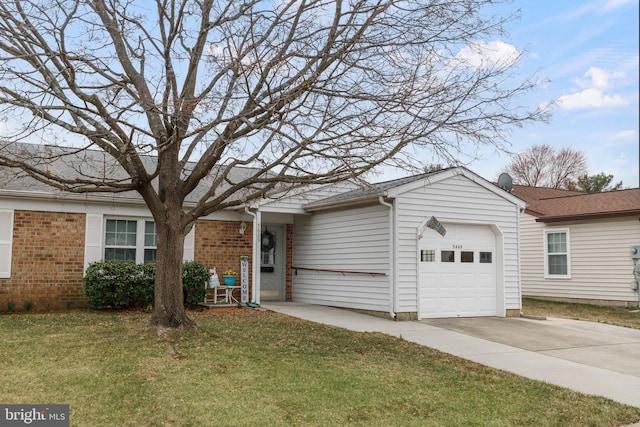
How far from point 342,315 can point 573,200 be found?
1133cm

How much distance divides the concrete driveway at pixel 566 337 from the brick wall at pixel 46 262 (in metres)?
8.24

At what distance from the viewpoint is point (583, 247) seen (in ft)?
58.2

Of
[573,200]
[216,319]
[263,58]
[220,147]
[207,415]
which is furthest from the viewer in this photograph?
[573,200]

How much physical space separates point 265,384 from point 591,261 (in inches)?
572

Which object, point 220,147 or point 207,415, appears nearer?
point 207,415

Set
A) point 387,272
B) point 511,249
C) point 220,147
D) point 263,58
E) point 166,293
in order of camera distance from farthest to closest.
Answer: point 511,249, point 387,272, point 166,293, point 220,147, point 263,58

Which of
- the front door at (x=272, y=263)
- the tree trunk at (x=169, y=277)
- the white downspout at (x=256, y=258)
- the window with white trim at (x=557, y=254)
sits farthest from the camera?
the window with white trim at (x=557, y=254)

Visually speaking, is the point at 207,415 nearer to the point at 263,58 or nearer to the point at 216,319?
the point at 263,58

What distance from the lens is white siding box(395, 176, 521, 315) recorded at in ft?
39.8

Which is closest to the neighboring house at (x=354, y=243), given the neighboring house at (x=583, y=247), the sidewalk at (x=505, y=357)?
the sidewalk at (x=505, y=357)

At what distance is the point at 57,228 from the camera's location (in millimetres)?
12805

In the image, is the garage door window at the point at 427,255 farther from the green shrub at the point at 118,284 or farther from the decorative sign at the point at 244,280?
the green shrub at the point at 118,284

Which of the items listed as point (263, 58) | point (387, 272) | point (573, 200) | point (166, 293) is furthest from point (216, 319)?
point (573, 200)

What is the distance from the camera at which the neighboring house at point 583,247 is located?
16656mm
